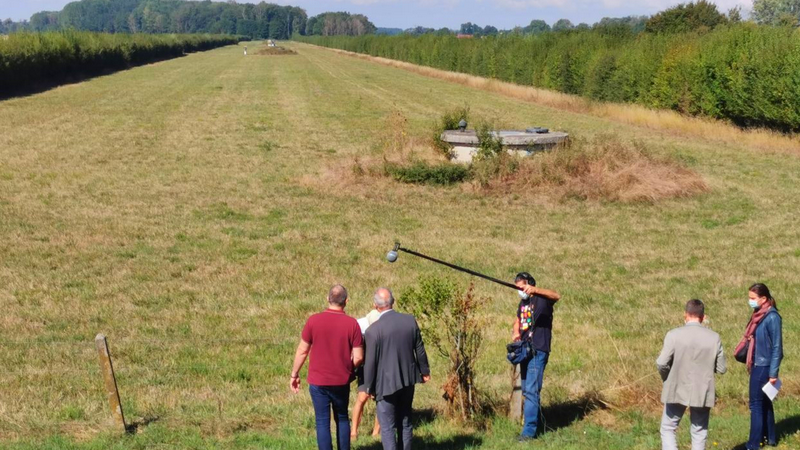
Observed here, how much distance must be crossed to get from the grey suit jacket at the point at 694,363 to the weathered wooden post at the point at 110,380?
5.07 meters

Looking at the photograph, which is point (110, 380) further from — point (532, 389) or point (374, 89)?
point (374, 89)

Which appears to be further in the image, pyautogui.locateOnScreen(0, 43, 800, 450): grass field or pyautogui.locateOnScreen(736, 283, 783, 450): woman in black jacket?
pyautogui.locateOnScreen(0, 43, 800, 450): grass field

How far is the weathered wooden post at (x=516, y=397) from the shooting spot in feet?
29.0

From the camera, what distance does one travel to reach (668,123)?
3738 cm

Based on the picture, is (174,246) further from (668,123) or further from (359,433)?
(668,123)

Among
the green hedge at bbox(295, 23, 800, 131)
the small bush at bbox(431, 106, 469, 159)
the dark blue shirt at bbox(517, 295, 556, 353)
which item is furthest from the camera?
the green hedge at bbox(295, 23, 800, 131)

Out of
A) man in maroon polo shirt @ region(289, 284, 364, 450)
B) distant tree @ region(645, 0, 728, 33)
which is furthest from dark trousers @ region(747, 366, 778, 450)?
distant tree @ region(645, 0, 728, 33)

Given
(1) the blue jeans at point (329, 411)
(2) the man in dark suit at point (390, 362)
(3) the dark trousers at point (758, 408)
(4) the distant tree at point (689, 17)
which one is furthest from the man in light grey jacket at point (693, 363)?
(4) the distant tree at point (689, 17)

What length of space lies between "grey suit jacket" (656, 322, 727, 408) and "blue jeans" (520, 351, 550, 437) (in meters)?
1.34

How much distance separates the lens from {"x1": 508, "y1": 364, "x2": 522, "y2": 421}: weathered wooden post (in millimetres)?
8841

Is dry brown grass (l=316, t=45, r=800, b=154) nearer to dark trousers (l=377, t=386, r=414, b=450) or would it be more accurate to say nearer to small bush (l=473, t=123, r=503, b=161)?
small bush (l=473, t=123, r=503, b=161)

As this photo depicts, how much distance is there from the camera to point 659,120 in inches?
1503

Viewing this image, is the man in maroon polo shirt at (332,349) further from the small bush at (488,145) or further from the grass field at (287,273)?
the small bush at (488,145)

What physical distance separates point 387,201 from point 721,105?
19638 millimetres
